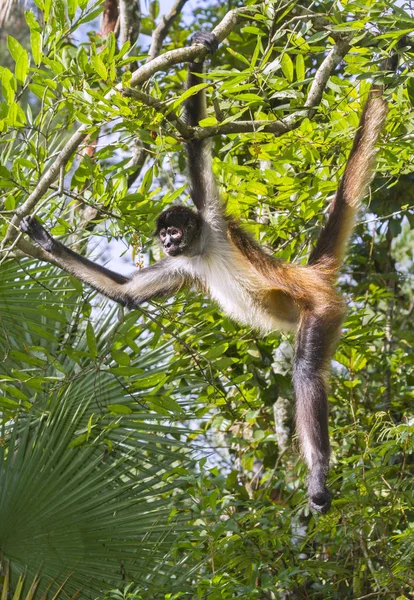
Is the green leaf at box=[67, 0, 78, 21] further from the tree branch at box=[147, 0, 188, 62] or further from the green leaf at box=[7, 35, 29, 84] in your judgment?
the tree branch at box=[147, 0, 188, 62]

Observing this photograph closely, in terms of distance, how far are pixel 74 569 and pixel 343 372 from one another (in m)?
2.33

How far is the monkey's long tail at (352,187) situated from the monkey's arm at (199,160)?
58cm

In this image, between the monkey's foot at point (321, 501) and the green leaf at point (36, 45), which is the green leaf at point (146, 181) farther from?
the monkey's foot at point (321, 501)

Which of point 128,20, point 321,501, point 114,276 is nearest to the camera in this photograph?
point 321,501

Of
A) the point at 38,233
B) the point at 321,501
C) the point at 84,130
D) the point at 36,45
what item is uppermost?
the point at 36,45

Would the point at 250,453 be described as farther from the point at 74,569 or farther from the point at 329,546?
the point at 74,569

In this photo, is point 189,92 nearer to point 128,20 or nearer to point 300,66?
point 300,66

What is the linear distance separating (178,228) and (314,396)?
1.08 m

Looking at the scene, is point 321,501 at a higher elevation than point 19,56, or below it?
below

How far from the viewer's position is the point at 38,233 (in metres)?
3.55

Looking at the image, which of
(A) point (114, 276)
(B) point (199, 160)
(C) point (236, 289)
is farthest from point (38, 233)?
(C) point (236, 289)

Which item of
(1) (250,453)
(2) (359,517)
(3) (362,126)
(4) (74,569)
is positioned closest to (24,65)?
(3) (362,126)

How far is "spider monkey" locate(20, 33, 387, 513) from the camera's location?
3.38 m

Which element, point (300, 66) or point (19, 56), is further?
point (300, 66)
